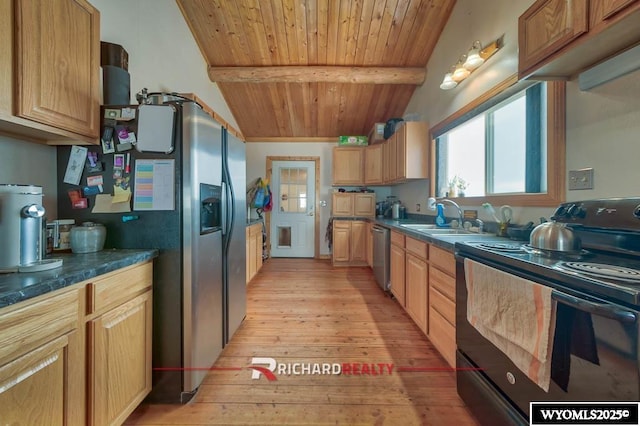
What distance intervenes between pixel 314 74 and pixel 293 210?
2.51 meters

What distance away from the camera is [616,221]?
99 centimetres

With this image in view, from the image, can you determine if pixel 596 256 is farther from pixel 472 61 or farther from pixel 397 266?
pixel 472 61

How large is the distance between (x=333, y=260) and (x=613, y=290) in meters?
3.76

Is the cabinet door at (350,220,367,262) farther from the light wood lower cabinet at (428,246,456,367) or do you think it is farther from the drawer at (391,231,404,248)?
the light wood lower cabinet at (428,246,456,367)

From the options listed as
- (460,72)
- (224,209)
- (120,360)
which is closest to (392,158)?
(460,72)

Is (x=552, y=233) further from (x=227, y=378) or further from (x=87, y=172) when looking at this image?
(x=87, y=172)

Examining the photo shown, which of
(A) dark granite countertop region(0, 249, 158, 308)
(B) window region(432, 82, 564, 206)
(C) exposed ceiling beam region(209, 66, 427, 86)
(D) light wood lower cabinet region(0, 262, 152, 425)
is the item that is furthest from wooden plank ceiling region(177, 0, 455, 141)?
(D) light wood lower cabinet region(0, 262, 152, 425)

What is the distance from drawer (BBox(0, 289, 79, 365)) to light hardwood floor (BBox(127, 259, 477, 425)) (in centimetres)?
83

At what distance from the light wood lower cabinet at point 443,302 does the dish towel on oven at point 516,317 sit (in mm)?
348

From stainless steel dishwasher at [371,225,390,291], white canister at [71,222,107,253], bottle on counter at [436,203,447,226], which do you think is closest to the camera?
white canister at [71,222,107,253]

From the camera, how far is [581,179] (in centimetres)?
130

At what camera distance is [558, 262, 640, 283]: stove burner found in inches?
29.4

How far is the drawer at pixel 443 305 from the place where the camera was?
5.11 ft

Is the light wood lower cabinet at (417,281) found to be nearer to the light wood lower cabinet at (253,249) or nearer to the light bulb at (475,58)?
the light bulb at (475,58)
